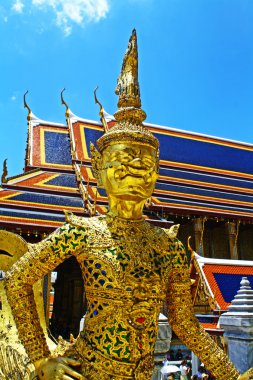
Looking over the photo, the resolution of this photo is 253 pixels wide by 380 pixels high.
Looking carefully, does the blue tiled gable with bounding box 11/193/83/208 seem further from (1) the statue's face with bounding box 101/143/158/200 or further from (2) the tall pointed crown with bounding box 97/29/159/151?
(1) the statue's face with bounding box 101/143/158/200

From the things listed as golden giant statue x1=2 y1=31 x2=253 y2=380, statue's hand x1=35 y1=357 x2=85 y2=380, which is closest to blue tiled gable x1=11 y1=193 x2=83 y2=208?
golden giant statue x1=2 y1=31 x2=253 y2=380

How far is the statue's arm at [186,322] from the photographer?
1608 millimetres

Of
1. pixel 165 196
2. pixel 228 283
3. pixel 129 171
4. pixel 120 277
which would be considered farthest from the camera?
pixel 165 196

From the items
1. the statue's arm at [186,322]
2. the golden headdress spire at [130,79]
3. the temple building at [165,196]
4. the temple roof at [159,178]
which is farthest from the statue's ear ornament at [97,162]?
the temple roof at [159,178]

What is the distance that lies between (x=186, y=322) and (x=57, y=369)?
0.62 meters

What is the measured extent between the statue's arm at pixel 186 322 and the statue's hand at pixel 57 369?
1.68 ft

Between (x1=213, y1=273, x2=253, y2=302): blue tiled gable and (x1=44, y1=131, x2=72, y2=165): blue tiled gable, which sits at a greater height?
(x1=44, y1=131, x2=72, y2=165): blue tiled gable

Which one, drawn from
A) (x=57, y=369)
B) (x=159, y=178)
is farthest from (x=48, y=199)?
(x=57, y=369)

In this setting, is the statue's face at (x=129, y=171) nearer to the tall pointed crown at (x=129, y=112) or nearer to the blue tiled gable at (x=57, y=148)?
the tall pointed crown at (x=129, y=112)

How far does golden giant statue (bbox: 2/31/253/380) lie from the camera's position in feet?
4.68

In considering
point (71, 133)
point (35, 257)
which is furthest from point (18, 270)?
point (71, 133)

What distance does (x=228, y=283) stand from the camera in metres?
6.47

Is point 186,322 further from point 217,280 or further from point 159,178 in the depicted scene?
point 159,178

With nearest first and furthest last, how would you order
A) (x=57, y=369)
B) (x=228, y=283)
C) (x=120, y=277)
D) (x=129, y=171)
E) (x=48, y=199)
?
(x=57, y=369), (x=120, y=277), (x=129, y=171), (x=228, y=283), (x=48, y=199)
